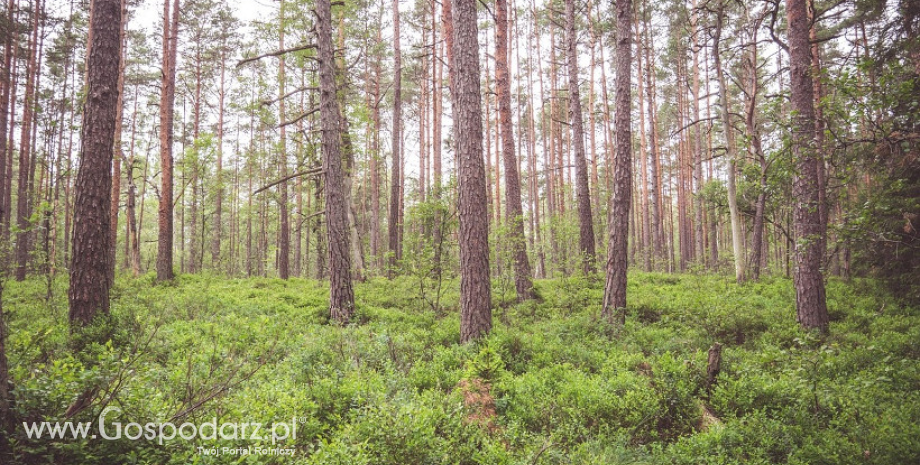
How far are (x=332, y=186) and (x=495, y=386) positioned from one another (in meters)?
5.61

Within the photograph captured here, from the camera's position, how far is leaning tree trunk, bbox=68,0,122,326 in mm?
6617

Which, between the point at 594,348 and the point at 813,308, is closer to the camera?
the point at 594,348

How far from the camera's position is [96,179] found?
6.73 meters

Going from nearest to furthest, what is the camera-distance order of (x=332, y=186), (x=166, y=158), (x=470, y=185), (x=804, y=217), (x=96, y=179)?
1. (x=96, y=179)
2. (x=470, y=185)
3. (x=804, y=217)
4. (x=332, y=186)
5. (x=166, y=158)

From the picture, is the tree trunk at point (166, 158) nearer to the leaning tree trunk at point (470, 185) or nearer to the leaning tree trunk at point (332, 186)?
the leaning tree trunk at point (332, 186)

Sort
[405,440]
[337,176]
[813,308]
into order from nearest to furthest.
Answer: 1. [405,440]
2. [813,308]
3. [337,176]

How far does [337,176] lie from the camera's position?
342 inches

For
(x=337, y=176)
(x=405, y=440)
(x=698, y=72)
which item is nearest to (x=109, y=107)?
(x=337, y=176)

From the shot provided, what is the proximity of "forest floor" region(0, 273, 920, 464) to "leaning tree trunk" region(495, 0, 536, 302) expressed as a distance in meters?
1.67

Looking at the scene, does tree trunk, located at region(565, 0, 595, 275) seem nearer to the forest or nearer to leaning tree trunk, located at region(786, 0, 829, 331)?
the forest

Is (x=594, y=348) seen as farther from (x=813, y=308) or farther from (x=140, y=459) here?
(x=140, y=459)

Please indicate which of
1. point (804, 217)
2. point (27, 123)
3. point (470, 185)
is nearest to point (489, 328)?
point (470, 185)

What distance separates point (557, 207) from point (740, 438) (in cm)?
2611

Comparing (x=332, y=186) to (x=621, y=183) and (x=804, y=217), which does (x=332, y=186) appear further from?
(x=804, y=217)
